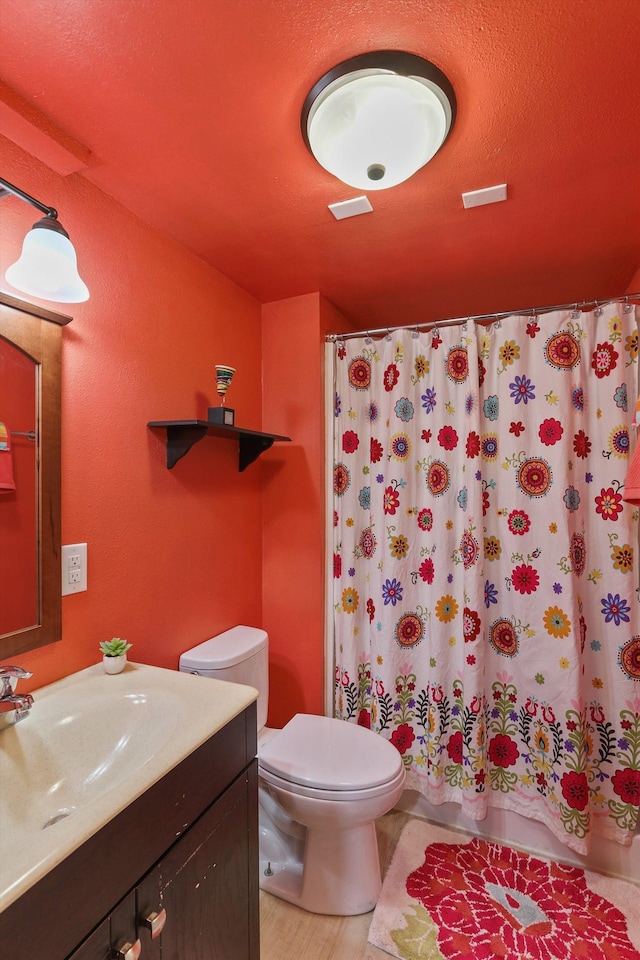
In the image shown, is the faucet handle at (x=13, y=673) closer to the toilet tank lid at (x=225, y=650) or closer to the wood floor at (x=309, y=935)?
the toilet tank lid at (x=225, y=650)

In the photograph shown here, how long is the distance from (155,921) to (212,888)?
0.20m

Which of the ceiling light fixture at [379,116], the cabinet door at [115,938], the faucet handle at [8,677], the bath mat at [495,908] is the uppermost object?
the ceiling light fixture at [379,116]

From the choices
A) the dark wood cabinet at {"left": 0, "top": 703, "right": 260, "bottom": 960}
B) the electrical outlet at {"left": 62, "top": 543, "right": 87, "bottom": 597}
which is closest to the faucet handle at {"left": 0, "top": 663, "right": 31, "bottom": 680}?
the electrical outlet at {"left": 62, "top": 543, "right": 87, "bottom": 597}

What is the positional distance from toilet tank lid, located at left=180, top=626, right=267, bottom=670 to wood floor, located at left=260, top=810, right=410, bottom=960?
83 centimetres

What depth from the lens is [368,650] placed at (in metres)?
2.00

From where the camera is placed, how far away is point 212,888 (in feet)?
3.07

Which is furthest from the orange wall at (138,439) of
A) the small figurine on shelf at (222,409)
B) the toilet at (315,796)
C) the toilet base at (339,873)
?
the toilet base at (339,873)

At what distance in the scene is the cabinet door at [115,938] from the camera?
67 centimetres

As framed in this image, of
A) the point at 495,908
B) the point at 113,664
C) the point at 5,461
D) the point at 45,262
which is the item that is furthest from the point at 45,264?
the point at 495,908

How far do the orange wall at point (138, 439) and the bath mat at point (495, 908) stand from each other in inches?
44.0

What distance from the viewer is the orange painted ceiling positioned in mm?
837

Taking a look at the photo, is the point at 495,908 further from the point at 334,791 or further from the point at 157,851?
the point at 157,851

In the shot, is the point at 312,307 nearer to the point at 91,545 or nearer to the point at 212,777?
the point at 91,545

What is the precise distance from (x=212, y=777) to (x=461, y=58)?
62.9 inches
